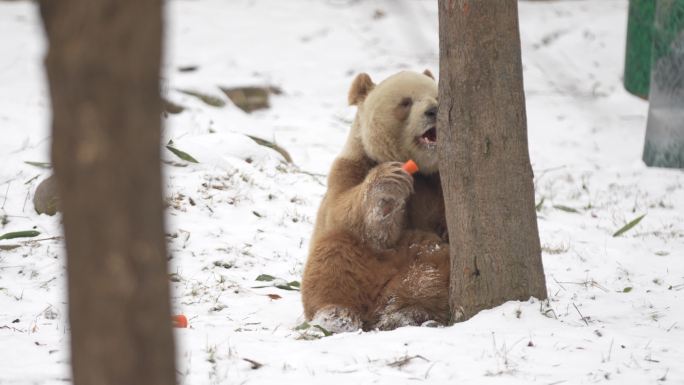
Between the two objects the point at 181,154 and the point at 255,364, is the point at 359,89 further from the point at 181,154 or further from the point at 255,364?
the point at 181,154

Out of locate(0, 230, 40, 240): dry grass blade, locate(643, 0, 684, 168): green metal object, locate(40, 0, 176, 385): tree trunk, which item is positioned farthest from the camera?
locate(643, 0, 684, 168): green metal object

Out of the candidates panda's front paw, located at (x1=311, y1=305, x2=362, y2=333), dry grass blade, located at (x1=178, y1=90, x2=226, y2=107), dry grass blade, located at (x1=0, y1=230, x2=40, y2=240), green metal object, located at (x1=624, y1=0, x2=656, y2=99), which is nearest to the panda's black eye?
panda's front paw, located at (x1=311, y1=305, x2=362, y2=333)

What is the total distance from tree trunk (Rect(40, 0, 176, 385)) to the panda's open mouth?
3383 millimetres

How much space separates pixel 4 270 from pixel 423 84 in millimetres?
3305

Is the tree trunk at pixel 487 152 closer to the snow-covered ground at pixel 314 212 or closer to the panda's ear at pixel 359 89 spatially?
the snow-covered ground at pixel 314 212

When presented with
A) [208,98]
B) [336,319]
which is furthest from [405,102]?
[208,98]

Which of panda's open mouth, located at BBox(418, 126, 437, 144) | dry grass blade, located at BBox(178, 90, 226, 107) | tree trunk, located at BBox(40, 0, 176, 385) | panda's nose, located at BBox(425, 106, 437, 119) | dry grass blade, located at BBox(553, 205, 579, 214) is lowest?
dry grass blade, located at BBox(553, 205, 579, 214)

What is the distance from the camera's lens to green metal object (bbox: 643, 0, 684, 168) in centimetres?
914

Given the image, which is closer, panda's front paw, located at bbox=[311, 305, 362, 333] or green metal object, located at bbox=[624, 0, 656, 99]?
panda's front paw, located at bbox=[311, 305, 362, 333]

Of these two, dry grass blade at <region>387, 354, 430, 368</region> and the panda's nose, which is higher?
the panda's nose

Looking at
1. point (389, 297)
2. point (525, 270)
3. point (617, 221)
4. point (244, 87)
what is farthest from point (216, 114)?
point (525, 270)

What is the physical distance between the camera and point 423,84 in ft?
17.3

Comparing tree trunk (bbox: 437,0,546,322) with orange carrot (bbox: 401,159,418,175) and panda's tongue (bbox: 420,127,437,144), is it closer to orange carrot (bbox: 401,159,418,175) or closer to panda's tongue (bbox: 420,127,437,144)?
orange carrot (bbox: 401,159,418,175)

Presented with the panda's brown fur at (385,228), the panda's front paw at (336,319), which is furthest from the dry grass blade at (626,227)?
the panda's front paw at (336,319)
